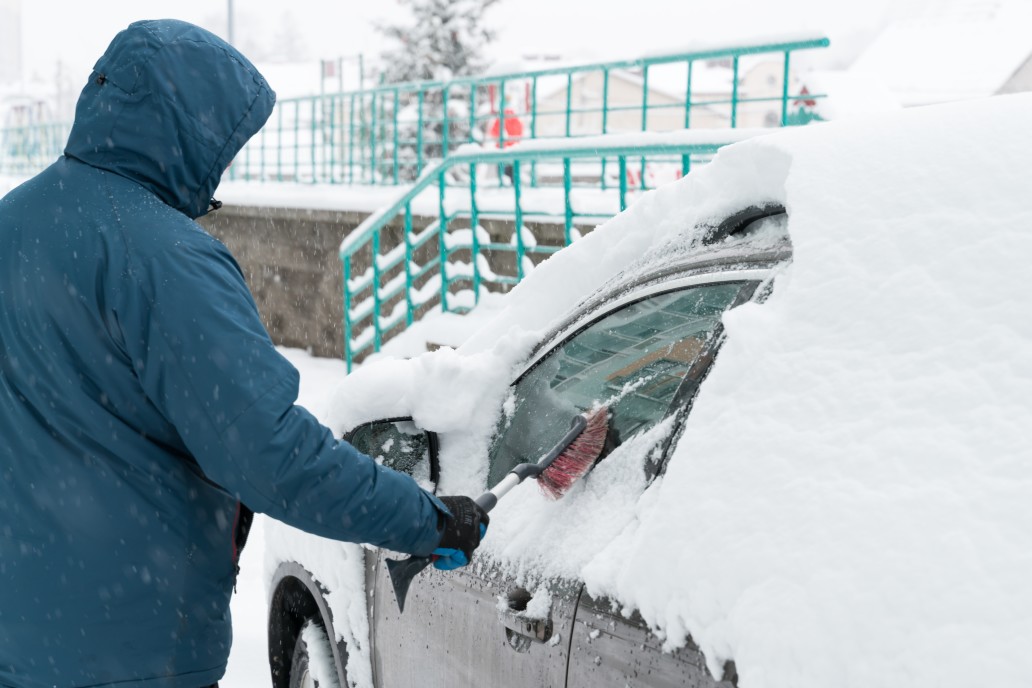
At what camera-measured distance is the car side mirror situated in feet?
7.77

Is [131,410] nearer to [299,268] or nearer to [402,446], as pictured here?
[402,446]

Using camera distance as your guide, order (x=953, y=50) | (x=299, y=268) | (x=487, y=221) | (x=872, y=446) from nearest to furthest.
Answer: (x=872, y=446) < (x=487, y=221) < (x=299, y=268) < (x=953, y=50)

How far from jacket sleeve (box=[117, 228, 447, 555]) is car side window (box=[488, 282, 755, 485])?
1.62 ft

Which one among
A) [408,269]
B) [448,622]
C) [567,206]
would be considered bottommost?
[408,269]

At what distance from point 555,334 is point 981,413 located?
1079mm

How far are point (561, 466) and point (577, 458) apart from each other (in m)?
0.04

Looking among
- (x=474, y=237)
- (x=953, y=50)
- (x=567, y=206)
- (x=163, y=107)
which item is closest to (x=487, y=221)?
(x=474, y=237)

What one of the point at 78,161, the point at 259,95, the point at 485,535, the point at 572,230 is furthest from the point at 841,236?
the point at 572,230

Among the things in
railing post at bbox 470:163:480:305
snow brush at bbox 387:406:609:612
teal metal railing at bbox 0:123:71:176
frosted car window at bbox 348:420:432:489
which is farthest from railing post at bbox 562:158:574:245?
teal metal railing at bbox 0:123:71:176

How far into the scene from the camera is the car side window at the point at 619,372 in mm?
1835

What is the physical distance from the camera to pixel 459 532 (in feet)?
6.29

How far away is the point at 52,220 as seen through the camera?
5.98ft

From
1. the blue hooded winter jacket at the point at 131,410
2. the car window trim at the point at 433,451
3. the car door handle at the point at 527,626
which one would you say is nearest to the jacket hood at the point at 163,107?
the blue hooded winter jacket at the point at 131,410

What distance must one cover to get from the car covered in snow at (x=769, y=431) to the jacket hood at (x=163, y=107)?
2.38 feet
